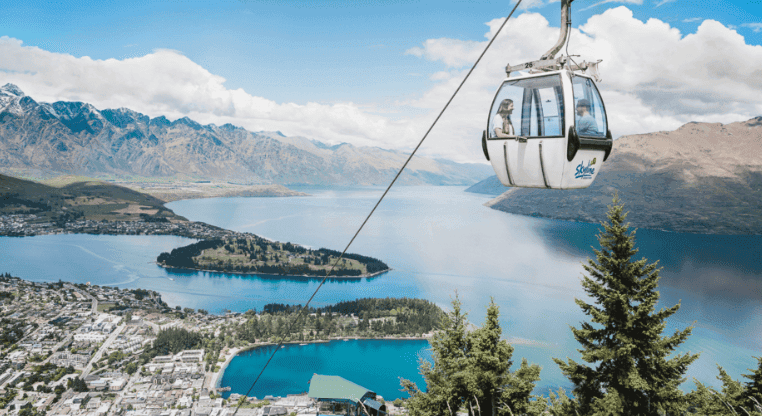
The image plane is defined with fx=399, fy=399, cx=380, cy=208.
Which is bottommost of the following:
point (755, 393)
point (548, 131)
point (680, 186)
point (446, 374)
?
point (446, 374)

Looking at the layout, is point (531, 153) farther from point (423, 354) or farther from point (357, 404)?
point (423, 354)

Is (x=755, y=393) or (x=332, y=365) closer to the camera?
(x=755, y=393)

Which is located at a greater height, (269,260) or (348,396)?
(348,396)

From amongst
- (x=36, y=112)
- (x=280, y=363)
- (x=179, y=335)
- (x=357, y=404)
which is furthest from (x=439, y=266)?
(x=36, y=112)

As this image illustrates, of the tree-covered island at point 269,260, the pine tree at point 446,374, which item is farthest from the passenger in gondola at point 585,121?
the tree-covered island at point 269,260

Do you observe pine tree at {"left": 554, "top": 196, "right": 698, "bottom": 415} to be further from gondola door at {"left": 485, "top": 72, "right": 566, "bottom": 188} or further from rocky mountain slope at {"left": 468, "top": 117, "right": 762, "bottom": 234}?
rocky mountain slope at {"left": 468, "top": 117, "right": 762, "bottom": 234}

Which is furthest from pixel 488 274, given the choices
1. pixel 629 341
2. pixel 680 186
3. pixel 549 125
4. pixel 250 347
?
pixel 680 186

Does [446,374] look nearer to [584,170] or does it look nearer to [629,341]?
[629,341]
